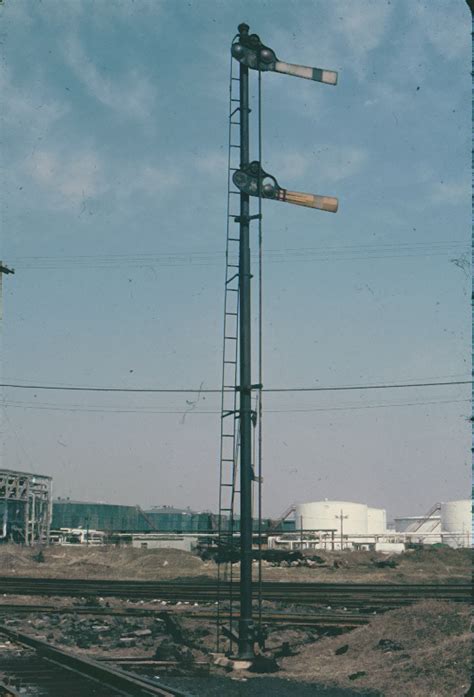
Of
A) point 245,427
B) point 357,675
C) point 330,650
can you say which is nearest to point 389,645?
point 330,650

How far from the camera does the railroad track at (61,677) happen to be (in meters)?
8.13

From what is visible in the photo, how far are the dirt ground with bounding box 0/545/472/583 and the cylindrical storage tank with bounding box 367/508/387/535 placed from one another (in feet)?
136

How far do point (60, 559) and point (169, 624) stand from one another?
3812 cm

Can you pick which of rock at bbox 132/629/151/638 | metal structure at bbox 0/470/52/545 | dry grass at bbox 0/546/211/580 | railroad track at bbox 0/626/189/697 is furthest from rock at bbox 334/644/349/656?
metal structure at bbox 0/470/52/545

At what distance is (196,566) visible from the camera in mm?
42156

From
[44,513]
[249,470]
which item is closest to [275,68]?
[249,470]

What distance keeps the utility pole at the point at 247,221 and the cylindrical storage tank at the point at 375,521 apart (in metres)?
80.2

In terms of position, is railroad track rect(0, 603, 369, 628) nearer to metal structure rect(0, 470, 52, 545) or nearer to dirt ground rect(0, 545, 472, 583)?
dirt ground rect(0, 545, 472, 583)

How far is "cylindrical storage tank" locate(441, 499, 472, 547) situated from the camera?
269ft

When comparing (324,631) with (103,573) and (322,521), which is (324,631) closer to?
(103,573)

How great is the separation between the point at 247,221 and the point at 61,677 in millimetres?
7238

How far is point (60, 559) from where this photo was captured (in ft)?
160

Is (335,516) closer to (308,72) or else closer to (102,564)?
(102,564)

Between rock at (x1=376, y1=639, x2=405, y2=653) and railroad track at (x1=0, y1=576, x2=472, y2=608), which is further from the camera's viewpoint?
railroad track at (x1=0, y1=576, x2=472, y2=608)
